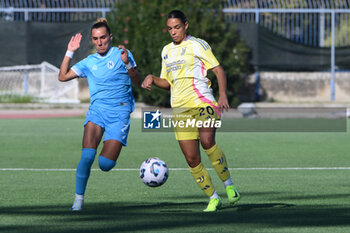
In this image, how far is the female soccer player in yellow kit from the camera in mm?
8070

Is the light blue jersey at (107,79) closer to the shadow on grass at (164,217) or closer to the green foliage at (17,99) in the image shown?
the shadow on grass at (164,217)

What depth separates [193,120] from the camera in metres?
8.08

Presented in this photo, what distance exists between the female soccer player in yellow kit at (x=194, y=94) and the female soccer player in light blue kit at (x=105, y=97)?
0.38 metres

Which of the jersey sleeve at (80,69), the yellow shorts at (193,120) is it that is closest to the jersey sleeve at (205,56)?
the yellow shorts at (193,120)

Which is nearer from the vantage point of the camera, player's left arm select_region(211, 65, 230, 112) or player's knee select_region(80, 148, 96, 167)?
player's left arm select_region(211, 65, 230, 112)

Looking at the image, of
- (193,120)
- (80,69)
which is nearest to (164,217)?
(193,120)

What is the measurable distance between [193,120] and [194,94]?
275mm

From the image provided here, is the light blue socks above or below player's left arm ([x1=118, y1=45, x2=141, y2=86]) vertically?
below

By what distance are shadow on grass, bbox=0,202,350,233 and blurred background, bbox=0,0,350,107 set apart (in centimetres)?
1726

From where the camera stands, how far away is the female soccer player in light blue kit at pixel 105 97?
818 cm

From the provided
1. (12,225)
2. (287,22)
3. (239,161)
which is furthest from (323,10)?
(12,225)

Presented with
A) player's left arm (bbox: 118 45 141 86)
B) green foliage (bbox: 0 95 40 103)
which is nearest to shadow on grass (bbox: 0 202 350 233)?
player's left arm (bbox: 118 45 141 86)

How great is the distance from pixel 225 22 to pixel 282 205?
62.8 feet

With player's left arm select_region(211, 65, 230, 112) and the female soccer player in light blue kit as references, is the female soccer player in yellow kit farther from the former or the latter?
the female soccer player in light blue kit
